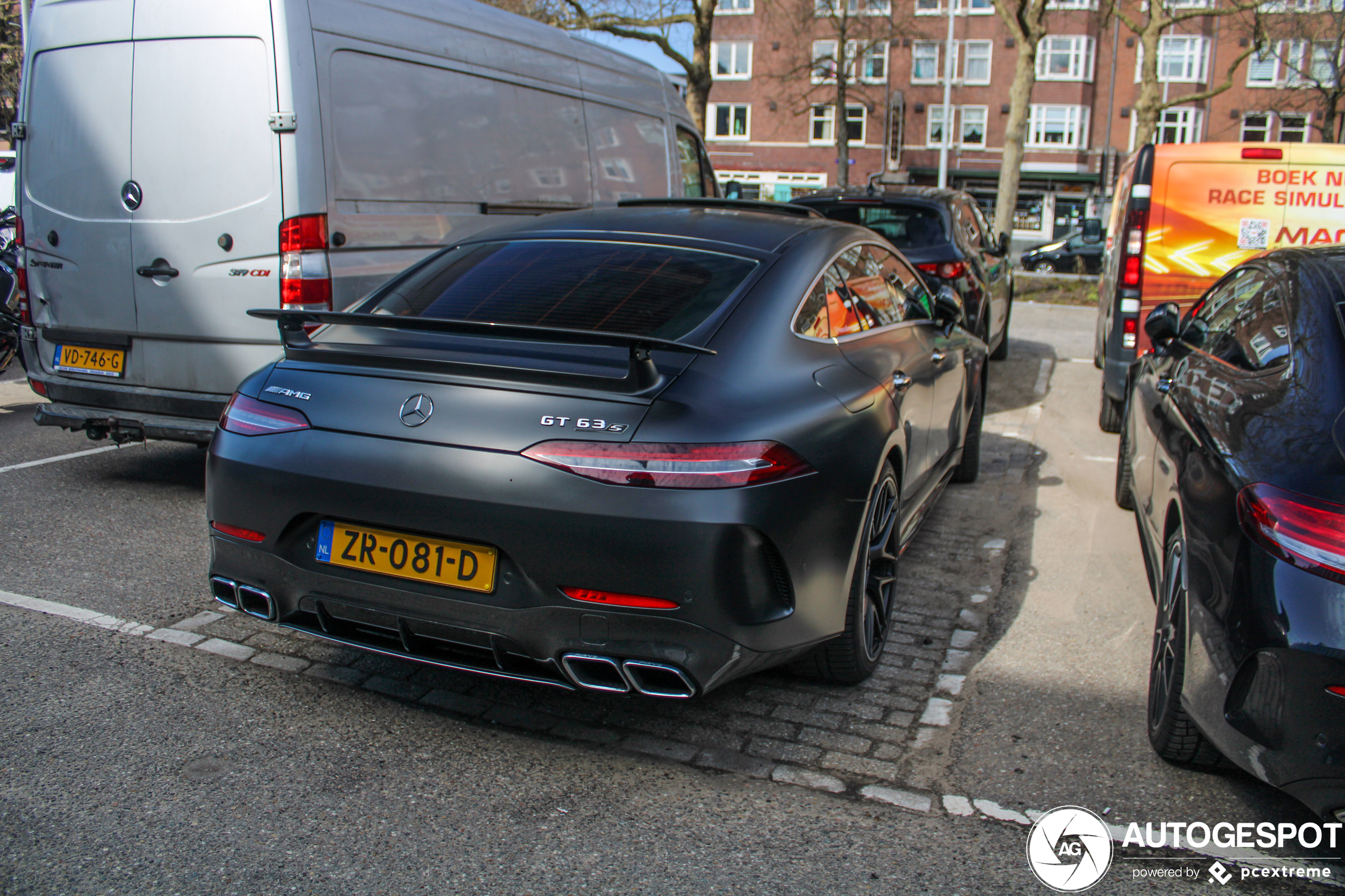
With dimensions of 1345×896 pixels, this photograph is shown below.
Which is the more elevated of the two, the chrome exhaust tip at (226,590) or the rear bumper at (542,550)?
the rear bumper at (542,550)

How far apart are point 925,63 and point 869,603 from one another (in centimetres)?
5458

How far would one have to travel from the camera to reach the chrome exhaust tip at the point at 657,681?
9.18ft

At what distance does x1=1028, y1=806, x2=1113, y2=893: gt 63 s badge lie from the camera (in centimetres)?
258

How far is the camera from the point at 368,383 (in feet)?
9.79

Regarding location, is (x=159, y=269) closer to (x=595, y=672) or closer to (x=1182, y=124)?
(x=595, y=672)

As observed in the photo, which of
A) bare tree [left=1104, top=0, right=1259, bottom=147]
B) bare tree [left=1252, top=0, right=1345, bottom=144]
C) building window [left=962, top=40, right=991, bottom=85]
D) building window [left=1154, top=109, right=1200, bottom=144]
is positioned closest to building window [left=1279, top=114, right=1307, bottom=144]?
building window [left=1154, top=109, right=1200, bottom=144]

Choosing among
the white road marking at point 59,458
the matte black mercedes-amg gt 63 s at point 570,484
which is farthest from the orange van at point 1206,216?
the white road marking at point 59,458

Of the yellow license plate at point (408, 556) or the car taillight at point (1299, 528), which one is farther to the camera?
the yellow license plate at point (408, 556)

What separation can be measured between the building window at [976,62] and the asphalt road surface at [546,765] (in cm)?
5320

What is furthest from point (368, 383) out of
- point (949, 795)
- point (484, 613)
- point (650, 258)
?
point (949, 795)

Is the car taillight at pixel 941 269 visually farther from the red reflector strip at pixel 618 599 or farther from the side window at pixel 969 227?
the red reflector strip at pixel 618 599

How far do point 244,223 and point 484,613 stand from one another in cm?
324

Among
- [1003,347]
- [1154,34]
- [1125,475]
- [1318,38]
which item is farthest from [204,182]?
[1318,38]

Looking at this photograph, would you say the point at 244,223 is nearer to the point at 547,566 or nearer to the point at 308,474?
the point at 308,474
